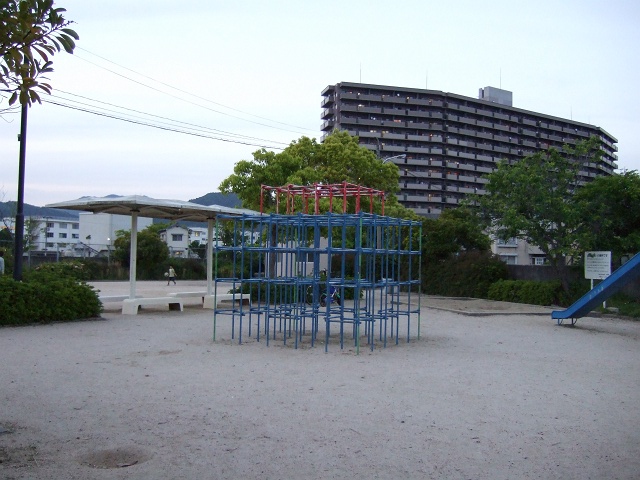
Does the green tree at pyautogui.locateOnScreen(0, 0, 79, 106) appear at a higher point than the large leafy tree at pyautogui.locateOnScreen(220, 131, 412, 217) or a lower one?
lower

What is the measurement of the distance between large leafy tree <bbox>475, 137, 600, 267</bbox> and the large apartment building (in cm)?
5337

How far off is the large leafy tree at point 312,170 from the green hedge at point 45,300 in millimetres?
10149

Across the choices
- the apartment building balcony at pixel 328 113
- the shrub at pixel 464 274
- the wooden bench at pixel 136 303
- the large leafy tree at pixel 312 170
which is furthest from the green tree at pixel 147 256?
the apartment building balcony at pixel 328 113

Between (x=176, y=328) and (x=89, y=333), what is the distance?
2000 mm

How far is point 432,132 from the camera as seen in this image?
83.6 m

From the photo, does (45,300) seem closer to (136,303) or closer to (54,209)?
(136,303)

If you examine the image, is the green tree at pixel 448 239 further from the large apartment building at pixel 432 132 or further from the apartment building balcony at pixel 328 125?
the apartment building balcony at pixel 328 125

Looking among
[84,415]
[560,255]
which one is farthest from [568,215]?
[84,415]

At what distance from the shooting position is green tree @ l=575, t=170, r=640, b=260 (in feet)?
69.3

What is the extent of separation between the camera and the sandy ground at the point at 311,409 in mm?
5168

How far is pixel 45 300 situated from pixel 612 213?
17.4m

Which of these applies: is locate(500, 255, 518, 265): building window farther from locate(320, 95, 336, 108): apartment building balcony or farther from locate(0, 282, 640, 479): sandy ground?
locate(320, 95, 336, 108): apartment building balcony

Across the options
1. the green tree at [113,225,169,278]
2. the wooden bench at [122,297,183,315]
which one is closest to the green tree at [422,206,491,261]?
the wooden bench at [122,297,183,315]

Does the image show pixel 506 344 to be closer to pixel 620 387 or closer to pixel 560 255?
pixel 620 387
